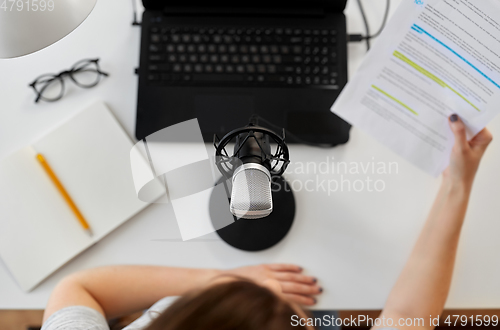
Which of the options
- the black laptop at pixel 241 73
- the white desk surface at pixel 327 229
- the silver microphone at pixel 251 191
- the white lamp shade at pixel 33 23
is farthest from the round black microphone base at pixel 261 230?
the white lamp shade at pixel 33 23

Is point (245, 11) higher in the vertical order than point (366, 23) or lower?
higher

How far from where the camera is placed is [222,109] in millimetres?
703

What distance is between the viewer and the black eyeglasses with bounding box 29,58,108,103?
2.37 feet

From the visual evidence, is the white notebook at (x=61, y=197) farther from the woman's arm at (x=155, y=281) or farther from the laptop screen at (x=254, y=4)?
the laptop screen at (x=254, y=4)

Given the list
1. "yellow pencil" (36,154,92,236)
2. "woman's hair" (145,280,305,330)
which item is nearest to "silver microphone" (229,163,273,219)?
"woman's hair" (145,280,305,330)

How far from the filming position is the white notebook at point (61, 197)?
65cm

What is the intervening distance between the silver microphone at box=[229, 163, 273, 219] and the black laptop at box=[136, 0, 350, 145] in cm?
30

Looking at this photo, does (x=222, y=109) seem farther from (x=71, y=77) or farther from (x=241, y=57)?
(x=71, y=77)

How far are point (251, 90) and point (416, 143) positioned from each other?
0.31 meters

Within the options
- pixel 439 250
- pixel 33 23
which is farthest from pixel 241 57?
pixel 439 250

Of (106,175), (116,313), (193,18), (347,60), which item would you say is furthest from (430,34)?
(116,313)

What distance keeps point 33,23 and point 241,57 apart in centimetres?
37

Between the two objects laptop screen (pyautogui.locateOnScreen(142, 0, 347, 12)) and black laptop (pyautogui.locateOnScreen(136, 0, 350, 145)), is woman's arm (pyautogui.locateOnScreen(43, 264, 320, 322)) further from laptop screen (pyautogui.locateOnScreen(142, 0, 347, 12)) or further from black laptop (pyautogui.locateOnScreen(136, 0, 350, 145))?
laptop screen (pyautogui.locateOnScreen(142, 0, 347, 12))

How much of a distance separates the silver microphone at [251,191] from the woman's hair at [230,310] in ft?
0.29
